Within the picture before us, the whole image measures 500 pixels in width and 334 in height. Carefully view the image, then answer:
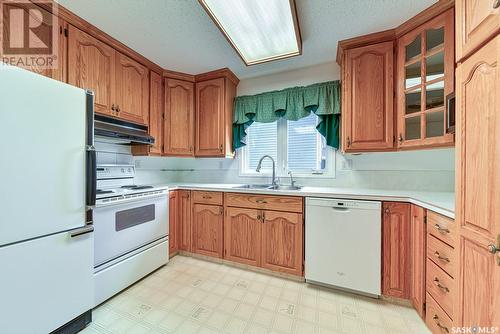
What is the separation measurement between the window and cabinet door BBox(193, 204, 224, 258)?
772 mm

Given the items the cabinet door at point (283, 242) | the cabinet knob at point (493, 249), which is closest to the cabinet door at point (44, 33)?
the cabinet door at point (283, 242)

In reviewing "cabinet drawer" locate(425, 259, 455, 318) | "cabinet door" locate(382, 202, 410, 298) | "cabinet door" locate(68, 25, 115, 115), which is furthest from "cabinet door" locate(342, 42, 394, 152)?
"cabinet door" locate(68, 25, 115, 115)

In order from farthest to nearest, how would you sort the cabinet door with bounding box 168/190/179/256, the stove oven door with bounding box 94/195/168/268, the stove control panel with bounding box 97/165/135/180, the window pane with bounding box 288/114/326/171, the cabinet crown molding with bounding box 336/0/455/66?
the window pane with bounding box 288/114/326/171 < the cabinet door with bounding box 168/190/179/256 < the stove control panel with bounding box 97/165/135/180 < the stove oven door with bounding box 94/195/168/268 < the cabinet crown molding with bounding box 336/0/455/66

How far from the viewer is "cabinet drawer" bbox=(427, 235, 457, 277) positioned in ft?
A: 3.64

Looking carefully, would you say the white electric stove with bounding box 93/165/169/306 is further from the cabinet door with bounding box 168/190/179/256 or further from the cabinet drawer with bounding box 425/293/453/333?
the cabinet drawer with bounding box 425/293/453/333

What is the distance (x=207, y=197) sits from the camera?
7.54ft

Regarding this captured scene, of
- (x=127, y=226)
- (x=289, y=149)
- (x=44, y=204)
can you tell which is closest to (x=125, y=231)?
(x=127, y=226)

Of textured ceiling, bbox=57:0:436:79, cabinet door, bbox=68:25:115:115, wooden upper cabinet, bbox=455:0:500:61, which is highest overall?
textured ceiling, bbox=57:0:436:79

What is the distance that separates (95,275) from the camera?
4.90 ft

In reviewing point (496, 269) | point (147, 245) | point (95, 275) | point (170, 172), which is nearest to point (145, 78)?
point (170, 172)

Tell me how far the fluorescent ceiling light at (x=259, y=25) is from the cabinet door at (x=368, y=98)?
620mm

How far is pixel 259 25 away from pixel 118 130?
1535 mm

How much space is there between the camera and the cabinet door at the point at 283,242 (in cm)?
188

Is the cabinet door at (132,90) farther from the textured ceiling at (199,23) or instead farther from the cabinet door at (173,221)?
the cabinet door at (173,221)
